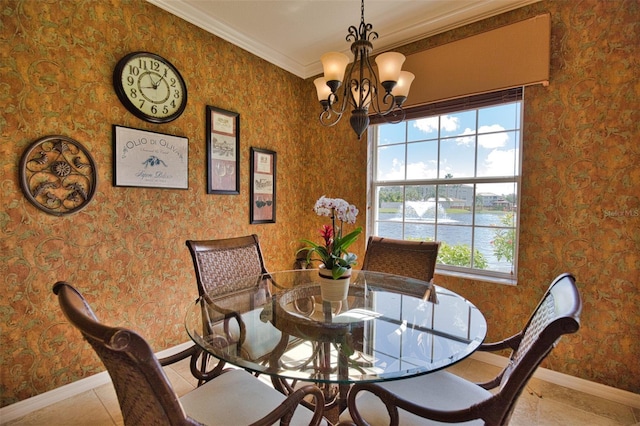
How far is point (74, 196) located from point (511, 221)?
314 cm

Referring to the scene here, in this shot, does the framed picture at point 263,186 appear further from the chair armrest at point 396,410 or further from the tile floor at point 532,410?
the chair armrest at point 396,410

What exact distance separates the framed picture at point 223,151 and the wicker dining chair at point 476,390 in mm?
2128

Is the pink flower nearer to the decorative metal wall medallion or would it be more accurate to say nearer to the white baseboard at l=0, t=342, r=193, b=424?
the decorative metal wall medallion

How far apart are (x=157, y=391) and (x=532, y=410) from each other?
86.4 inches

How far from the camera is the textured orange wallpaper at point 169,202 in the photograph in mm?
1732

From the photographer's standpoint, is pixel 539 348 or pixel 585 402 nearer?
pixel 539 348

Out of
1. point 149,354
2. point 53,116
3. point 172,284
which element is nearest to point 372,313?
point 149,354

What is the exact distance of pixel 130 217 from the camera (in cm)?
215

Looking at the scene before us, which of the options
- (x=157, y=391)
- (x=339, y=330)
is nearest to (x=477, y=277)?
(x=339, y=330)

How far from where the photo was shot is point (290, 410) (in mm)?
981

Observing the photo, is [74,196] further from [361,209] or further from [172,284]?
[361,209]

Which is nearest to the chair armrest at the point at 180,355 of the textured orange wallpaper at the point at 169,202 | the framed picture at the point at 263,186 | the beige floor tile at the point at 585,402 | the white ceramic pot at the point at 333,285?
the white ceramic pot at the point at 333,285

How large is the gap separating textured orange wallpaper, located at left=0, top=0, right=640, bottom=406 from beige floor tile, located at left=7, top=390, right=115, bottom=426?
0.13 meters

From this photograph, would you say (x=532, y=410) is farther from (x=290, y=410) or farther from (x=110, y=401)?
(x=110, y=401)
